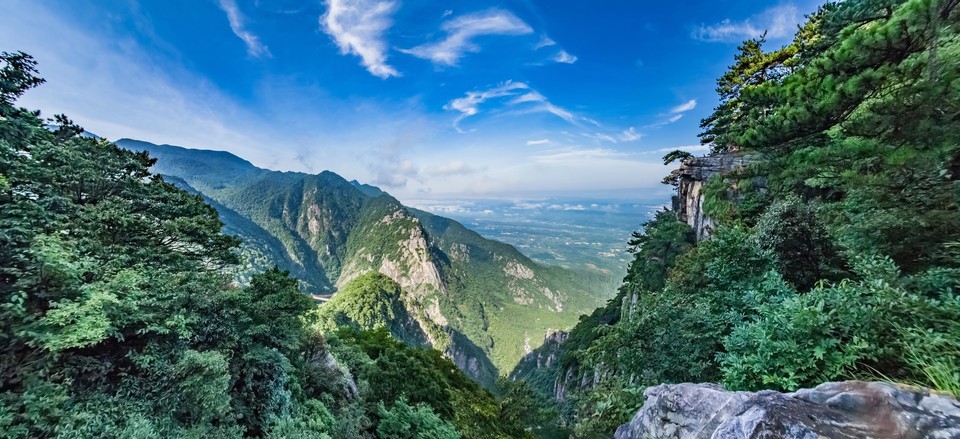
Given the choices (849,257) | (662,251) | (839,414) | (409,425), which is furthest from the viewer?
(662,251)

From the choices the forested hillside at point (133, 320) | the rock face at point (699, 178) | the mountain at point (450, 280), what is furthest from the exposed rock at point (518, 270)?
the forested hillside at point (133, 320)

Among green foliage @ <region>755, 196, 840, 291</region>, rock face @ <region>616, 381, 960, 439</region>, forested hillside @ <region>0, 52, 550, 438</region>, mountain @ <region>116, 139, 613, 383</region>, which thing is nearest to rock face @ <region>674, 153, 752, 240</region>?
green foliage @ <region>755, 196, 840, 291</region>

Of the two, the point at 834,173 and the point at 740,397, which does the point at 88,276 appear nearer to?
the point at 740,397

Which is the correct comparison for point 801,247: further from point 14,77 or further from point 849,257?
point 14,77

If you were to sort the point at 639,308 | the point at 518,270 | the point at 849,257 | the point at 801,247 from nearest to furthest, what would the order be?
the point at 849,257
the point at 801,247
the point at 639,308
the point at 518,270

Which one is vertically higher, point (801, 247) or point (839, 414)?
point (801, 247)

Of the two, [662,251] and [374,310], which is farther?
[374,310]

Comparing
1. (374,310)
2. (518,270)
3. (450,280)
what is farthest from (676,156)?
(518,270)
